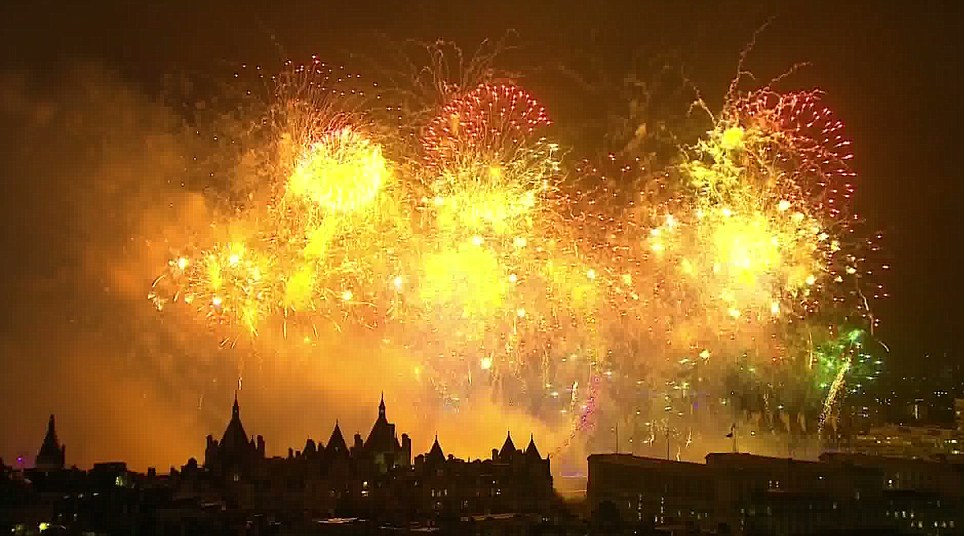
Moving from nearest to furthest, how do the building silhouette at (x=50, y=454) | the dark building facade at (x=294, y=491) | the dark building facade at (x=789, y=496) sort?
the dark building facade at (x=294, y=491) → the dark building facade at (x=789, y=496) → the building silhouette at (x=50, y=454)

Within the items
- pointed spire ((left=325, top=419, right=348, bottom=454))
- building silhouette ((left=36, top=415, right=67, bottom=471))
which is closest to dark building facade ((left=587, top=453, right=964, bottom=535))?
pointed spire ((left=325, top=419, right=348, bottom=454))

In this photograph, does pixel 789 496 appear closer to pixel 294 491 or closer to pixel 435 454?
pixel 435 454

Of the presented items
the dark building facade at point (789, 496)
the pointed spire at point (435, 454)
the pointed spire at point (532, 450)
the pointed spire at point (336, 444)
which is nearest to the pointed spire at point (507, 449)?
the pointed spire at point (532, 450)

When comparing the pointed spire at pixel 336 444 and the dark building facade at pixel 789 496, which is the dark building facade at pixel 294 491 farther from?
the dark building facade at pixel 789 496

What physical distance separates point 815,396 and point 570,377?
1582cm

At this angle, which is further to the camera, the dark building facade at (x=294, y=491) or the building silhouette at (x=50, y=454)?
the building silhouette at (x=50, y=454)

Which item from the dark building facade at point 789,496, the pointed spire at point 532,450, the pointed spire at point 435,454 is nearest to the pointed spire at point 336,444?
the pointed spire at point 435,454

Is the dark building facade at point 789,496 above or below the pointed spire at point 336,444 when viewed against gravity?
below

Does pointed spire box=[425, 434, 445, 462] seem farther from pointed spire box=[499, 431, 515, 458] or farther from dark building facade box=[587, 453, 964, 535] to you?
dark building facade box=[587, 453, 964, 535]

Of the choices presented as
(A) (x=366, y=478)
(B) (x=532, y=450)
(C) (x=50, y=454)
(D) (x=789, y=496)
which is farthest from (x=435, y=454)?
(C) (x=50, y=454)

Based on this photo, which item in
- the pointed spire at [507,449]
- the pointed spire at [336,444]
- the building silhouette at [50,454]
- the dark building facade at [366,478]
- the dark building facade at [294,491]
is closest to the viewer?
the dark building facade at [294,491]

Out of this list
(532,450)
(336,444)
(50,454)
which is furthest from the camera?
(532,450)

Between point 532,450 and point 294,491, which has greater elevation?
point 532,450

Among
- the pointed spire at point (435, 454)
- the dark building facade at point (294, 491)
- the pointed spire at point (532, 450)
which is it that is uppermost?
the pointed spire at point (532, 450)
